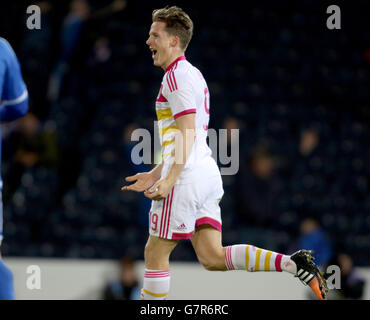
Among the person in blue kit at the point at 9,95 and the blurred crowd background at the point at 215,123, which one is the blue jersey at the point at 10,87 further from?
the blurred crowd background at the point at 215,123

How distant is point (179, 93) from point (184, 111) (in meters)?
0.10

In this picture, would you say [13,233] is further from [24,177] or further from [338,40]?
[338,40]

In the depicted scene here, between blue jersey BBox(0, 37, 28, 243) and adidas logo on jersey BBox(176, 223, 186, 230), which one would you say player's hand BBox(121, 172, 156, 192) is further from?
blue jersey BBox(0, 37, 28, 243)

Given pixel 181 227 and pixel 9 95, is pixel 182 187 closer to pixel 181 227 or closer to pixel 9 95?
pixel 181 227

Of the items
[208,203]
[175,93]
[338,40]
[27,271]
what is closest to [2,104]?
[175,93]


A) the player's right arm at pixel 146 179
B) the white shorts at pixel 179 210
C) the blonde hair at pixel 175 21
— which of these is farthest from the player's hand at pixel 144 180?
the blonde hair at pixel 175 21

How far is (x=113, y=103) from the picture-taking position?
10008mm

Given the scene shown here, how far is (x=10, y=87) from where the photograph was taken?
3150 mm

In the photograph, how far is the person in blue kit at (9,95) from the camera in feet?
9.73

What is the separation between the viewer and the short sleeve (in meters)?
3.70

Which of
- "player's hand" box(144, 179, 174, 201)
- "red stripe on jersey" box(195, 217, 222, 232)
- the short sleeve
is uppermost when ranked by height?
the short sleeve

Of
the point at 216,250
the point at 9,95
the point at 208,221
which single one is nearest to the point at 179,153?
the point at 208,221

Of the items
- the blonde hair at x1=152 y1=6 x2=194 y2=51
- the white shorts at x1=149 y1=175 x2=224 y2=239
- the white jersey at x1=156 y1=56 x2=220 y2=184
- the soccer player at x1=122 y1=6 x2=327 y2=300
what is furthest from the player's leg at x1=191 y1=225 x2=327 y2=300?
the blonde hair at x1=152 y1=6 x2=194 y2=51

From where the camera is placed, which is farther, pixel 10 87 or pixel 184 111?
pixel 184 111
